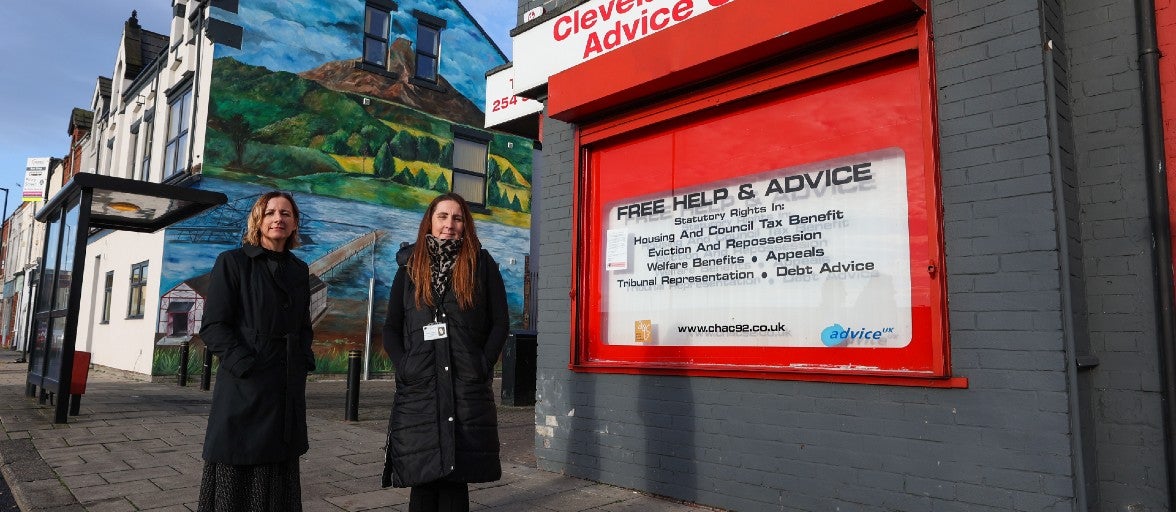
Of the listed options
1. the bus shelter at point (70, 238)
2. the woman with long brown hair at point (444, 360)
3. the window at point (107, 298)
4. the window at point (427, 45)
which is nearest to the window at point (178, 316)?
the bus shelter at point (70, 238)

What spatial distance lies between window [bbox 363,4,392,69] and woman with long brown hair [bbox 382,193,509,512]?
47.8 ft

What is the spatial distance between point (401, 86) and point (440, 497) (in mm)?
15216

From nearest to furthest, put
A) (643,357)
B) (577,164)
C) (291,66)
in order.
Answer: (643,357) < (577,164) < (291,66)

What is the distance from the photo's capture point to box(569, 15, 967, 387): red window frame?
3.74 metres

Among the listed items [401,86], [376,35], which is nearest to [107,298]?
[401,86]

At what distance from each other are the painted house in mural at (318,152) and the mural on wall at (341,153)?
28 millimetres

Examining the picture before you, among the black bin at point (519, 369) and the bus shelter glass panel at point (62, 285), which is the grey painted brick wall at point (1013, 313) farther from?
the bus shelter glass panel at point (62, 285)

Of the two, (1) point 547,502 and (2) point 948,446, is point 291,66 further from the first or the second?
(2) point 948,446

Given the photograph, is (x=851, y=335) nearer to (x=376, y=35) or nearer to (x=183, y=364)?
(x=183, y=364)

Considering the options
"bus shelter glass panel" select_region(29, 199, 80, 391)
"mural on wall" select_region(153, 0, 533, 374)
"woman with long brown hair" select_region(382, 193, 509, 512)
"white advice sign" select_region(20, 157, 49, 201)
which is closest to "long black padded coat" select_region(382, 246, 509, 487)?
"woman with long brown hair" select_region(382, 193, 509, 512)

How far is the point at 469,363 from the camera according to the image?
3.30 meters

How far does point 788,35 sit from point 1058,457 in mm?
2512

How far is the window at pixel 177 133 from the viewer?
1527 cm

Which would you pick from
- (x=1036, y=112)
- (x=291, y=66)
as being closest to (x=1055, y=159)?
(x=1036, y=112)
